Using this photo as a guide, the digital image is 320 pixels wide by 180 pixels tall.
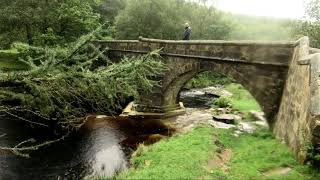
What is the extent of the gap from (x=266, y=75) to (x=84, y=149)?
33.5 ft

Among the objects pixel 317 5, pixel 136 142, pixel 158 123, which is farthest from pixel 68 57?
pixel 317 5

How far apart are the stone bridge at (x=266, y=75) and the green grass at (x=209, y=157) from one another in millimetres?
705

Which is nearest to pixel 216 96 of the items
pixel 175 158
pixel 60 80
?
pixel 175 158

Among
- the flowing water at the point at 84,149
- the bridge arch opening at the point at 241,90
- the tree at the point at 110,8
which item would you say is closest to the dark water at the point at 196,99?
the bridge arch opening at the point at 241,90

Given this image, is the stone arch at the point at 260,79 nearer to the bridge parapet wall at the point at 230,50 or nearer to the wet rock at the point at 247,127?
the bridge parapet wall at the point at 230,50

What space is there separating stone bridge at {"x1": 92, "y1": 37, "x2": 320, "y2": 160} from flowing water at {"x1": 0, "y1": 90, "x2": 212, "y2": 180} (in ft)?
11.3

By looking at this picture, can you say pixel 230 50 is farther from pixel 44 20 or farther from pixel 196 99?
pixel 44 20

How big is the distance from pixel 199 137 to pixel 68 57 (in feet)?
32.0

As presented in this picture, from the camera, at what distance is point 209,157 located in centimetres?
1434

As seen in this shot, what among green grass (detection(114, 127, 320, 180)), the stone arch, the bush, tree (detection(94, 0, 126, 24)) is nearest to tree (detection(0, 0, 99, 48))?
the bush

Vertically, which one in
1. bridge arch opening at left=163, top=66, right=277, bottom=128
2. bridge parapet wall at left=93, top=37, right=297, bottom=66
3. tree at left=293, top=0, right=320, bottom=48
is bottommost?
bridge arch opening at left=163, top=66, right=277, bottom=128

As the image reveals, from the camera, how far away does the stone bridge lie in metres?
11.6

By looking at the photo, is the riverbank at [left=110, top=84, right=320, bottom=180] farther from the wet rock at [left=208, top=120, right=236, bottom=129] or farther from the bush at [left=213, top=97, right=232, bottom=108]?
the bush at [left=213, top=97, right=232, bottom=108]

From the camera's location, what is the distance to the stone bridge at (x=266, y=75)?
1163 centimetres
